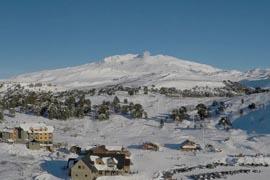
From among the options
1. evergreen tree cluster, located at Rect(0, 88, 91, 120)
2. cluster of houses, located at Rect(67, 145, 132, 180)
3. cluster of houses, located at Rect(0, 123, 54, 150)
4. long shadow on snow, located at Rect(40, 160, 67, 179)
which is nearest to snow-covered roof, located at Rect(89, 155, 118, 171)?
cluster of houses, located at Rect(67, 145, 132, 180)

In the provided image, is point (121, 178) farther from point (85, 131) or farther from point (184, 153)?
point (85, 131)

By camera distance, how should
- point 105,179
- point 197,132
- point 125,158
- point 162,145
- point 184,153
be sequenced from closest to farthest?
point 105,179
point 125,158
point 184,153
point 162,145
point 197,132

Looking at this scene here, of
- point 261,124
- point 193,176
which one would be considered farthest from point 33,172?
point 261,124

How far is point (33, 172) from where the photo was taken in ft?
217

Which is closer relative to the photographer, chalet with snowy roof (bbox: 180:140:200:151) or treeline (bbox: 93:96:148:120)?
chalet with snowy roof (bbox: 180:140:200:151)

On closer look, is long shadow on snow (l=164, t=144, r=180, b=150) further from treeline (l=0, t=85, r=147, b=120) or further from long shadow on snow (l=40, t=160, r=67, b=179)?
treeline (l=0, t=85, r=147, b=120)

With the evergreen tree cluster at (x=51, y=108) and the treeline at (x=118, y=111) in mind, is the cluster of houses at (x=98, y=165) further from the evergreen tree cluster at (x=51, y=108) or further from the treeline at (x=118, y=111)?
the evergreen tree cluster at (x=51, y=108)

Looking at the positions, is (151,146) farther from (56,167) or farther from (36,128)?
(56,167)

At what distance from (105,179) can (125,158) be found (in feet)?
22.8

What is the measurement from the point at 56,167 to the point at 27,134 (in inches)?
1069

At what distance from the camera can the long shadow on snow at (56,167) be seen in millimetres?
64750

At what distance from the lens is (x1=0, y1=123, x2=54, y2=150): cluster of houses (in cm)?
9300

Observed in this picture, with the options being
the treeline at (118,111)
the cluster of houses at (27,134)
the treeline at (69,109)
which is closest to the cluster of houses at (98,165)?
the cluster of houses at (27,134)

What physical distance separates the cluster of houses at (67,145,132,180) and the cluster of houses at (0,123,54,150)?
69.3 feet
